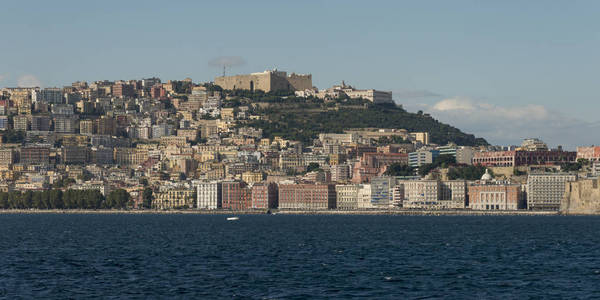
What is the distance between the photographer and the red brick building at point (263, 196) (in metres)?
185

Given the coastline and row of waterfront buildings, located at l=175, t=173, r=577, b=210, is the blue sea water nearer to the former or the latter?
the coastline


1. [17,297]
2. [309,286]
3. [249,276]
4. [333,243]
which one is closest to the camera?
[17,297]

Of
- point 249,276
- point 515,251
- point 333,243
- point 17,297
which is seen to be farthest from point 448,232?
point 17,297

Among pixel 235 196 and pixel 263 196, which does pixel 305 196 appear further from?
pixel 235 196

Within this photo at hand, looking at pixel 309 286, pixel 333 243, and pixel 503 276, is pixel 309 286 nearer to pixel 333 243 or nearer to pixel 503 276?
pixel 503 276

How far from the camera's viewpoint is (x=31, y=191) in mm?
196625

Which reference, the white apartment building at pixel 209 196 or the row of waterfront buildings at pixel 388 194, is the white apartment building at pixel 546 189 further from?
the white apartment building at pixel 209 196

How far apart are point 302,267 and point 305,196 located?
421ft

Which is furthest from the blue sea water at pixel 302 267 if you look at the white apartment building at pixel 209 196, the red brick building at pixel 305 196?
the white apartment building at pixel 209 196

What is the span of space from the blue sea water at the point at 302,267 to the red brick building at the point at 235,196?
101 metres

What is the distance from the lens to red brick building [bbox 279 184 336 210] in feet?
606

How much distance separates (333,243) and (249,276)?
88.6 ft

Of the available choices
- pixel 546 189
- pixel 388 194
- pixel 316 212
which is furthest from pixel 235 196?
pixel 546 189

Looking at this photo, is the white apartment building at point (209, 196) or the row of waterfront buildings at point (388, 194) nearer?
the row of waterfront buildings at point (388, 194)
